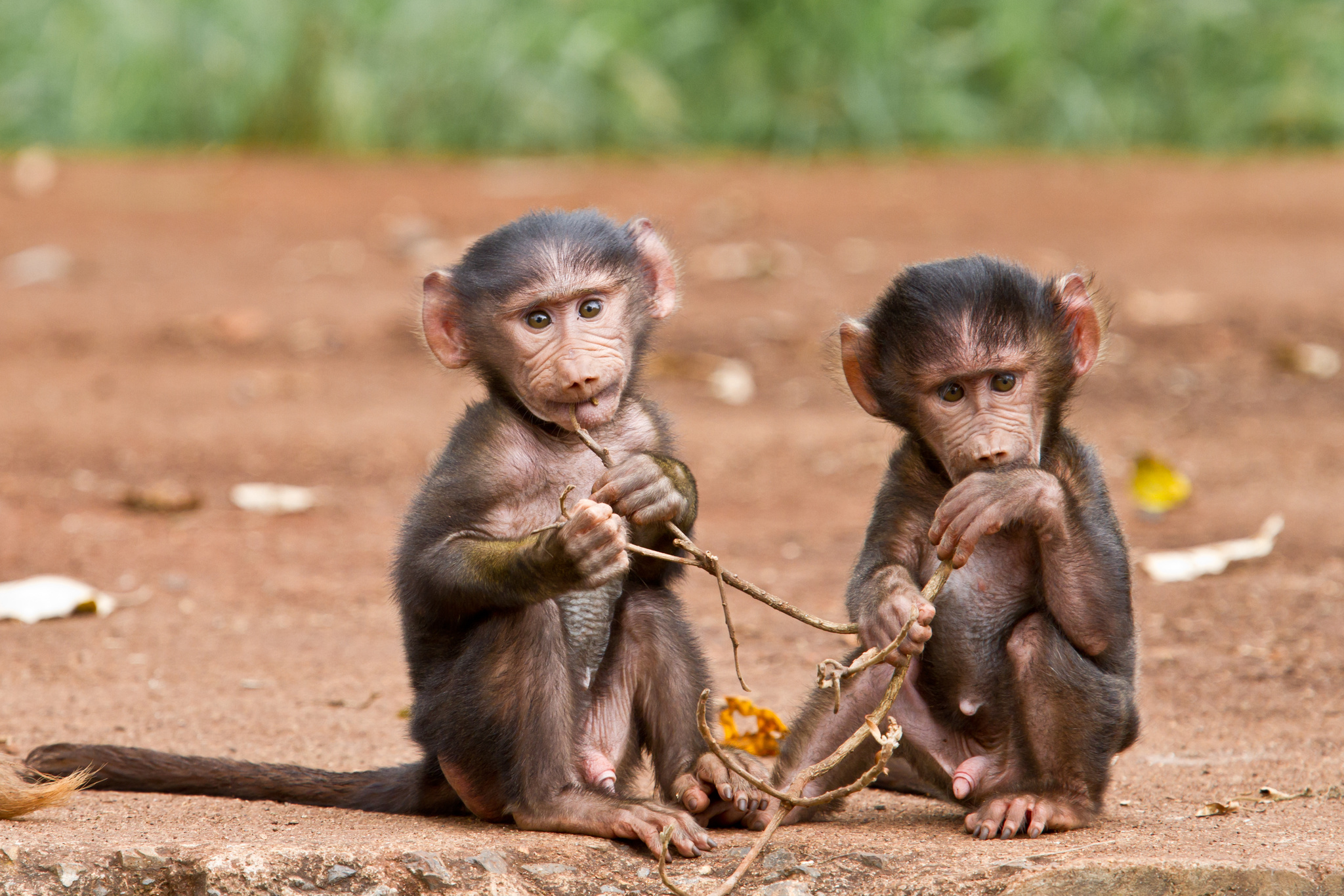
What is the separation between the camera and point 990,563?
4.23 m

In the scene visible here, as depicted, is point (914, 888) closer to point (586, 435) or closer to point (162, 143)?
point (586, 435)

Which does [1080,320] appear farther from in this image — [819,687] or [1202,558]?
[1202,558]

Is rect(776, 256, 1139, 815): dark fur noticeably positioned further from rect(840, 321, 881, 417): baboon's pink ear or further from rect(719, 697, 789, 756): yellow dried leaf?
rect(719, 697, 789, 756): yellow dried leaf

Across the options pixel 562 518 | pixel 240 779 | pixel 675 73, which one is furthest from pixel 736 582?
pixel 675 73

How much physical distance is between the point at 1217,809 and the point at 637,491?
1.62 metres

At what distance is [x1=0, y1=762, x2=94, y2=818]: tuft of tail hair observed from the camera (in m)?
3.82

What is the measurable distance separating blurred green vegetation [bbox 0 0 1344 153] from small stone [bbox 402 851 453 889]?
13189 millimetres

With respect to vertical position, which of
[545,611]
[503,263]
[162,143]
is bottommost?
[545,611]

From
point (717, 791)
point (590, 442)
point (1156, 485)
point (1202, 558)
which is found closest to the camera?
point (590, 442)

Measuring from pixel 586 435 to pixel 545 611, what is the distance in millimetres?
426

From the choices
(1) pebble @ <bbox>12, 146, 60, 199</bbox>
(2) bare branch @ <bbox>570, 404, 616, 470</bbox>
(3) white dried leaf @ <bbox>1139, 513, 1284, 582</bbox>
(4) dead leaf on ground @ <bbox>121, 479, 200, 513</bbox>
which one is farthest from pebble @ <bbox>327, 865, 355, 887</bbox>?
(1) pebble @ <bbox>12, 146, 60, 199</bbox>

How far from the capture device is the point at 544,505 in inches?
163

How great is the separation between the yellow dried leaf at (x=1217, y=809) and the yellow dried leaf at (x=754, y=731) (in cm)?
110

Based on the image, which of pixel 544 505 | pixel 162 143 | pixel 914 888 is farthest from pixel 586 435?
pixel 162 143
